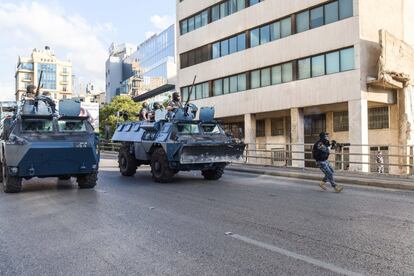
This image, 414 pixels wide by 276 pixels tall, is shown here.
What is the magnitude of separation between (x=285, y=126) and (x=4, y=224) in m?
29.4

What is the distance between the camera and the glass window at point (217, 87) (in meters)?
35.8

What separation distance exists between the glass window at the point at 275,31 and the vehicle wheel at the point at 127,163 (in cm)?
1734

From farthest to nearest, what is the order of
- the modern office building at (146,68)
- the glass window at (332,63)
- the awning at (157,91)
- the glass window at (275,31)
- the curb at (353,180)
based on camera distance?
the modern office building at (146,68)
the awning at (157,91)
the glass window at (275,31)
the glass window at (332,63)
the curb at (353,180)

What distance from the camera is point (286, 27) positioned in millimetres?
29734

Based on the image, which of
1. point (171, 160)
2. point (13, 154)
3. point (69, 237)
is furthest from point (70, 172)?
point (69, 237)

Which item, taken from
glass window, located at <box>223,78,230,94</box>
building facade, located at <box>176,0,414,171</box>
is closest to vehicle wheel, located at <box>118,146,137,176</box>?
building facade, located at <box>176,0,414,171</box>

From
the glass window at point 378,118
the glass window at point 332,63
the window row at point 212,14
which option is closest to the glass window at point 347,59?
the glass window at point 332,63

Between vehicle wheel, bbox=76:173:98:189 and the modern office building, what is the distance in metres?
51.5

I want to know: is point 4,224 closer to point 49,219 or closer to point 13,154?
point 49,219

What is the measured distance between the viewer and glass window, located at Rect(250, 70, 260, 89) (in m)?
32.0

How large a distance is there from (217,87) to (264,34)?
6.56 meters

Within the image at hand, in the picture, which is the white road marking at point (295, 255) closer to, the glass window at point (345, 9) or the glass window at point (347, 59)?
the glass window at point (347, 59)

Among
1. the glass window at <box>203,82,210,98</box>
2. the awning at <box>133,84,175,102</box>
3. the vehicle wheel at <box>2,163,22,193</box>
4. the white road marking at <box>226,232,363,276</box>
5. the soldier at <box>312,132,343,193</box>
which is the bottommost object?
the white road marking at <box>226,232,363,276</box>

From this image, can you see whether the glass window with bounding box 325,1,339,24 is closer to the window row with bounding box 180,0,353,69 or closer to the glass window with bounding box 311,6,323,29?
the window row with bounding box 180,0,353,69
